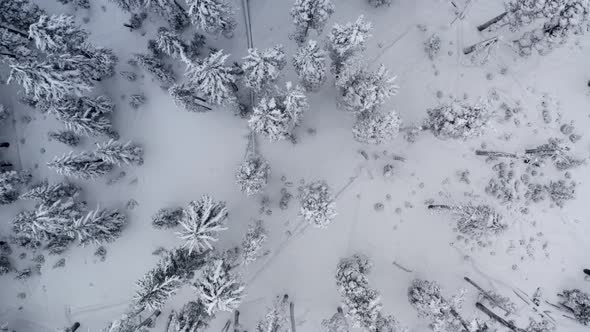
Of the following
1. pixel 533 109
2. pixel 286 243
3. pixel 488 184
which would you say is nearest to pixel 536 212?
pixel 488 184

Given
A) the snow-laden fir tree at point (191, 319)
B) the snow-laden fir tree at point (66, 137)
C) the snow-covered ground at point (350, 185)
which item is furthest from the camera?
the snow-covered ground at point (350, 185)

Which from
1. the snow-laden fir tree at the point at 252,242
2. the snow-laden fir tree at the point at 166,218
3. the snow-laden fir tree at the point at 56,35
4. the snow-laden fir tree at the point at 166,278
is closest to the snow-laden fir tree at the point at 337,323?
the snow-laden fir tree at the point at 252,242

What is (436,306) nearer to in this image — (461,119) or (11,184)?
(461,119)

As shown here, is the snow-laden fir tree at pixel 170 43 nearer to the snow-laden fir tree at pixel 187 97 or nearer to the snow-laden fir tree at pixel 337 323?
the snow-laden fir tree at pixel 187 97

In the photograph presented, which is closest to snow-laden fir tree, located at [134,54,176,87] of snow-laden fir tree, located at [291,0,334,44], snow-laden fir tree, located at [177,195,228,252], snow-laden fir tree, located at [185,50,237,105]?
snow-laden fir tree, located at [185,50,237,105]

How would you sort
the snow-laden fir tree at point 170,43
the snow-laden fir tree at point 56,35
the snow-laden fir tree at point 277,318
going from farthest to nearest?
the snow-laden fir tree at point 170,43 → the snow-laden fir tree at point 277,318 → the snow-laden fir tree at point 56,35

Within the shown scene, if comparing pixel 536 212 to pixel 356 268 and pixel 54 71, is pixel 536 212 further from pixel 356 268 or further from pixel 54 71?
pixel 54 71

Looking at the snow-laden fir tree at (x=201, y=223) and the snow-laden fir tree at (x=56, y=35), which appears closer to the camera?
the snow-laden fir tree at (x=201, y=223)

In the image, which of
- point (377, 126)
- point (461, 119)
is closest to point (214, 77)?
point (377, 126)
